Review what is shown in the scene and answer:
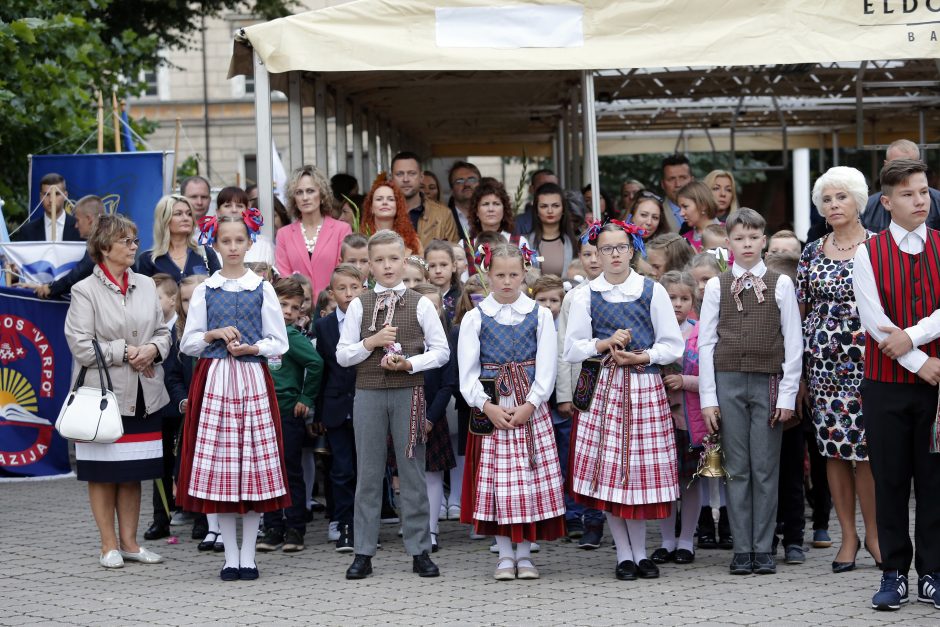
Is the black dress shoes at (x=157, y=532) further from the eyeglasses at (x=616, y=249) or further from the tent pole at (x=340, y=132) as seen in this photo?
the tent pole at (x=340, y=132)

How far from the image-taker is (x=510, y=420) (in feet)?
21.4

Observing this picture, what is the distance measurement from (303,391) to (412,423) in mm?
979

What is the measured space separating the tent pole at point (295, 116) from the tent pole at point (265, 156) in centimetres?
42

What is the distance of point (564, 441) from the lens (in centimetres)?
770

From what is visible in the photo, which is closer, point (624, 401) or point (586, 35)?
point (624, 401)

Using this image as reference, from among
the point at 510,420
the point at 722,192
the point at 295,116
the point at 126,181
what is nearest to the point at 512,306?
the point at 510,420

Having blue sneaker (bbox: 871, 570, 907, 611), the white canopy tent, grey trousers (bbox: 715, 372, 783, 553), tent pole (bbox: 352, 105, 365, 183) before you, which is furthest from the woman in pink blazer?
tent pole (bbox: 352, 105, 365, 183)

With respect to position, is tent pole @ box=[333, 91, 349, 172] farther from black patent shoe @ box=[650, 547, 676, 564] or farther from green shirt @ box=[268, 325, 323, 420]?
black patent shoe @ box=[650, 547, 676, 564]

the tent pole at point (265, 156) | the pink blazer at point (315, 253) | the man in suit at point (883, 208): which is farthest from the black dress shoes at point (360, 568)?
the man in suit at point (883, 208)

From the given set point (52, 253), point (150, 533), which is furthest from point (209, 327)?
point (52, 253)

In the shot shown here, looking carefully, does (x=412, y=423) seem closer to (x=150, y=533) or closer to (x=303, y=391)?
(x=303, y=391)

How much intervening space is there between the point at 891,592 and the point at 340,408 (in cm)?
311

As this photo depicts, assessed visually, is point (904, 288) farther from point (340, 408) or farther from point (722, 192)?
point (722, 192)

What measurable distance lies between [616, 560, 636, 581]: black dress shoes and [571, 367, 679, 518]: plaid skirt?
251 millimetres
